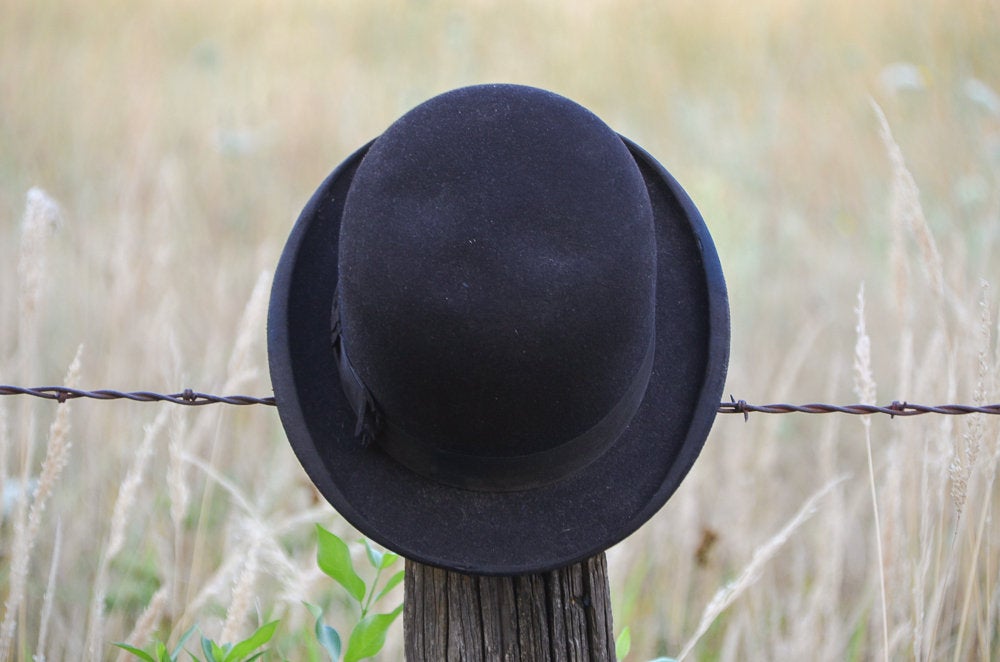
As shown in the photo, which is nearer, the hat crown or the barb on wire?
the hat crown

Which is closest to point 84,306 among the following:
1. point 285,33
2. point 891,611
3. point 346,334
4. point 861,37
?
point 346,334

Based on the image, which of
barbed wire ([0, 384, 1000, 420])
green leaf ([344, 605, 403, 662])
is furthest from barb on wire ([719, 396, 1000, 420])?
green leaf ([344, 605, 403, 662])

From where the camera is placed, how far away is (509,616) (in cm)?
123

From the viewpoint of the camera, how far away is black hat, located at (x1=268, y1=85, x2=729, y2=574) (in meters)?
1.06

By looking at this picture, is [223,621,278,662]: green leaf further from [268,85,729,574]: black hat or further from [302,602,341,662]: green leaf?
[268,85,729,574]: black hat

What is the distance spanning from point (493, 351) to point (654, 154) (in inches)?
164

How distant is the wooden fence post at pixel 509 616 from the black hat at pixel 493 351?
0.27 feet

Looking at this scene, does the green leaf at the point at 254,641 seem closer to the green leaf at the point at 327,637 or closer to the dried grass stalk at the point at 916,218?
the green leaf at the point at 327,637

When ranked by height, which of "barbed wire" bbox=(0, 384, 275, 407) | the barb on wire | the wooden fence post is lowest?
the wooden fence post

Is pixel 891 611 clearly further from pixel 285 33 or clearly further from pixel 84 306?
pixel 285 33

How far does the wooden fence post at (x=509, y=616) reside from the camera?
1233 millimetres

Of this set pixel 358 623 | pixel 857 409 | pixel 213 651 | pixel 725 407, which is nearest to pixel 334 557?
pixel 358 623

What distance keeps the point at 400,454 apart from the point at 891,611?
1.83 m

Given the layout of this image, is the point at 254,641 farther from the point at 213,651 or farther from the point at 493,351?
the point at 493,351
